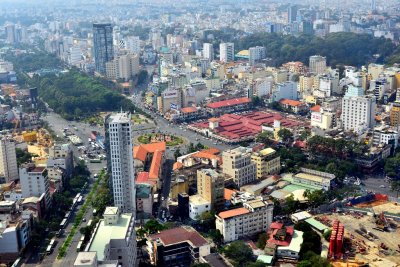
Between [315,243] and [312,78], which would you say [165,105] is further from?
[315,243]

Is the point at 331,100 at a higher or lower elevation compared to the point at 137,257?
higher

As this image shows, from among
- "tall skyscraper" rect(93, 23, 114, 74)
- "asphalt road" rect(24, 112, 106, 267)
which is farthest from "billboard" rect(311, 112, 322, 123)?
"tall skyscraper" rect(93, 23, 114, 74)

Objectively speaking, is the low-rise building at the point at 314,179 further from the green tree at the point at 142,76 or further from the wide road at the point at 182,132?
the green tree at the point at 142,76

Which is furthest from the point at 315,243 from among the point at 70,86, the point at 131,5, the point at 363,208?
the point at 131,5

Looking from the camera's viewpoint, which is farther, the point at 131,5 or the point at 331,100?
the point at 131,5

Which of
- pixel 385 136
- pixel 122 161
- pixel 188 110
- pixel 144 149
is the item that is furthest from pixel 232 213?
pixel 188 110
